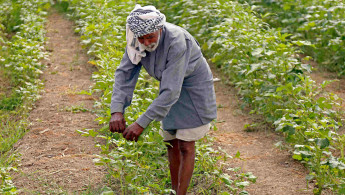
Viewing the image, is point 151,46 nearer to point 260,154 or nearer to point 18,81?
point 260,154

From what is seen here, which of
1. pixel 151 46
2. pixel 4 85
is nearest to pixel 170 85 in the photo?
pixel 151 46

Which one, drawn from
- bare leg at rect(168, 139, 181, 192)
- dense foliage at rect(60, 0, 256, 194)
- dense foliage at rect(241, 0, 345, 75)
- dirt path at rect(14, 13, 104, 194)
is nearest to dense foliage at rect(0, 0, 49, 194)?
dirt path at rect(14, 13, 104, 194)

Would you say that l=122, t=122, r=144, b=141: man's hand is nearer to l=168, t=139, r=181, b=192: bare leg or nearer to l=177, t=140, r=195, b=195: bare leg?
l=177, t=140, r=195, b=195: bare leg

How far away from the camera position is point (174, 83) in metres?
3.66

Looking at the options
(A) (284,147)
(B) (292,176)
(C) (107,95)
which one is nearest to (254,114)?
(A) (284,147)

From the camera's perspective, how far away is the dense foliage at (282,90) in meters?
4.43

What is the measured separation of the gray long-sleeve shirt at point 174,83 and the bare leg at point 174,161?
192 mm

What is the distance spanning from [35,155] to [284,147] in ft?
7.42

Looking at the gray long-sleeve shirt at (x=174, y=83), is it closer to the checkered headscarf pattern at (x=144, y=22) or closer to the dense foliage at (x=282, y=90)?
the checkered headscarf pattern at (x=144, y=22)

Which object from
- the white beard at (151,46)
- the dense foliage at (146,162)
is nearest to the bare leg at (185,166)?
the dense foliage at (146,162)

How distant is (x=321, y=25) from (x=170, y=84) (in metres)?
4.54

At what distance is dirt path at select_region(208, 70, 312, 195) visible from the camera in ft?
15.5

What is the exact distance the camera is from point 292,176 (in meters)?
4.91

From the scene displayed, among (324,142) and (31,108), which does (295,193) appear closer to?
(324,142)
